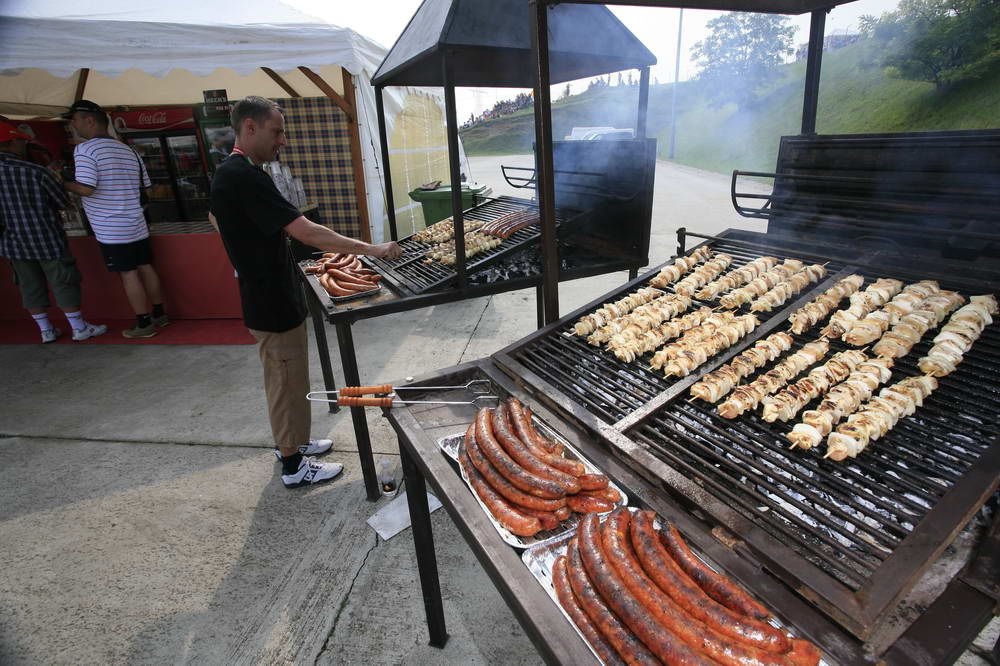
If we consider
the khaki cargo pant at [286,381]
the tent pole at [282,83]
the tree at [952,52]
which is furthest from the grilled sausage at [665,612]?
the tree at [952,52]

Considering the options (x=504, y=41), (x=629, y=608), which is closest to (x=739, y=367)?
(x=629, y=608)

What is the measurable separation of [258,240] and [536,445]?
263cm

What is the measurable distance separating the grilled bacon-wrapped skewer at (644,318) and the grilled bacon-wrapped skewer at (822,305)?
2.06 ft

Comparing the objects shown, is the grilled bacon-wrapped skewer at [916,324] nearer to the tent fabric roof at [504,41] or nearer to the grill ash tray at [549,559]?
the grill ash tray at [549,559]

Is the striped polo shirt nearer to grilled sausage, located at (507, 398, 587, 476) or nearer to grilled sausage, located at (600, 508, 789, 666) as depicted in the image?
grilled sausage, located at (507, 398, 587, 476)

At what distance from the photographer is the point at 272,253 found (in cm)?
361

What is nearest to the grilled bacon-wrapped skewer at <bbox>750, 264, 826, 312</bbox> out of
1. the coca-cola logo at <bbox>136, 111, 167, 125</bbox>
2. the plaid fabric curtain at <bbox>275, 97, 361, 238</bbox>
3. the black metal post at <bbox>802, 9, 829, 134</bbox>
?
the black metal post at <bbox>802, 9, 829, 134</bbox>

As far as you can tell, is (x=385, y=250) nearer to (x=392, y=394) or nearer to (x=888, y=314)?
(x=392, y=394)

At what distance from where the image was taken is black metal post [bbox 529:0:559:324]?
94.3 inches

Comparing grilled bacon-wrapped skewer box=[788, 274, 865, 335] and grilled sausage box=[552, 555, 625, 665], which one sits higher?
grilled bacon-wrapped skewer box=[788, 274, 865, 335]

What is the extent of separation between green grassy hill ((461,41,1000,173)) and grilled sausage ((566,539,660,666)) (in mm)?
12886

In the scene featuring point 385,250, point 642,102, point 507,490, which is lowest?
point 507,490

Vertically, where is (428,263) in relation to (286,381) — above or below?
above

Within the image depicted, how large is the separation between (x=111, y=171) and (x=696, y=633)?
27.8 ft
